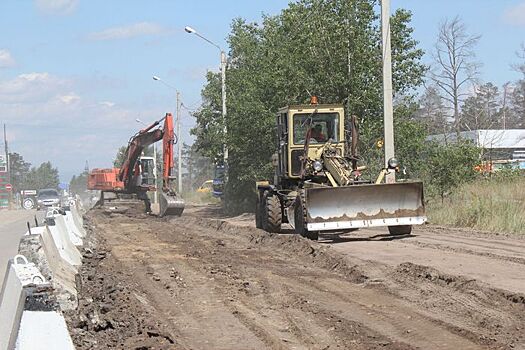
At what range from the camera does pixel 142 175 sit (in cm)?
4059

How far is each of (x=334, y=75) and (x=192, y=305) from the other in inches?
712

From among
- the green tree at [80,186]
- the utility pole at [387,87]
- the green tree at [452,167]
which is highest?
the utility pole at [387,87]

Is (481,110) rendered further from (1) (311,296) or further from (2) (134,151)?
(1) (311,296)

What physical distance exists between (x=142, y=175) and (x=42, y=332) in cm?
3580

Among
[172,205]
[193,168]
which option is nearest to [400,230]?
[172,205]

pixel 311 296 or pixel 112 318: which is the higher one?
pixel 112 318

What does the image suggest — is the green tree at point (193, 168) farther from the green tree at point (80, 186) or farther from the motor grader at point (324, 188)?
the motor grader at point (324, 188)

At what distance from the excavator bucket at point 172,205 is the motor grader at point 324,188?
12625 mm

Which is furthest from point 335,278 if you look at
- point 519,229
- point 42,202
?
point 42,202

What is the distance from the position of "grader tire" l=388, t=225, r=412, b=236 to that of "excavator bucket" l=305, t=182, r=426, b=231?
72cm

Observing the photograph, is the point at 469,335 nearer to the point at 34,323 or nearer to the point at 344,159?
the point at 34,323

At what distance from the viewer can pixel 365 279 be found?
10867 mm

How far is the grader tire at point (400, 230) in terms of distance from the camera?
55.3 feet

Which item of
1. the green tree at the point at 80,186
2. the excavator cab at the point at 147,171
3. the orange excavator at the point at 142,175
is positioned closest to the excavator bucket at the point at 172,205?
the orange excavator at the point at 142,175
